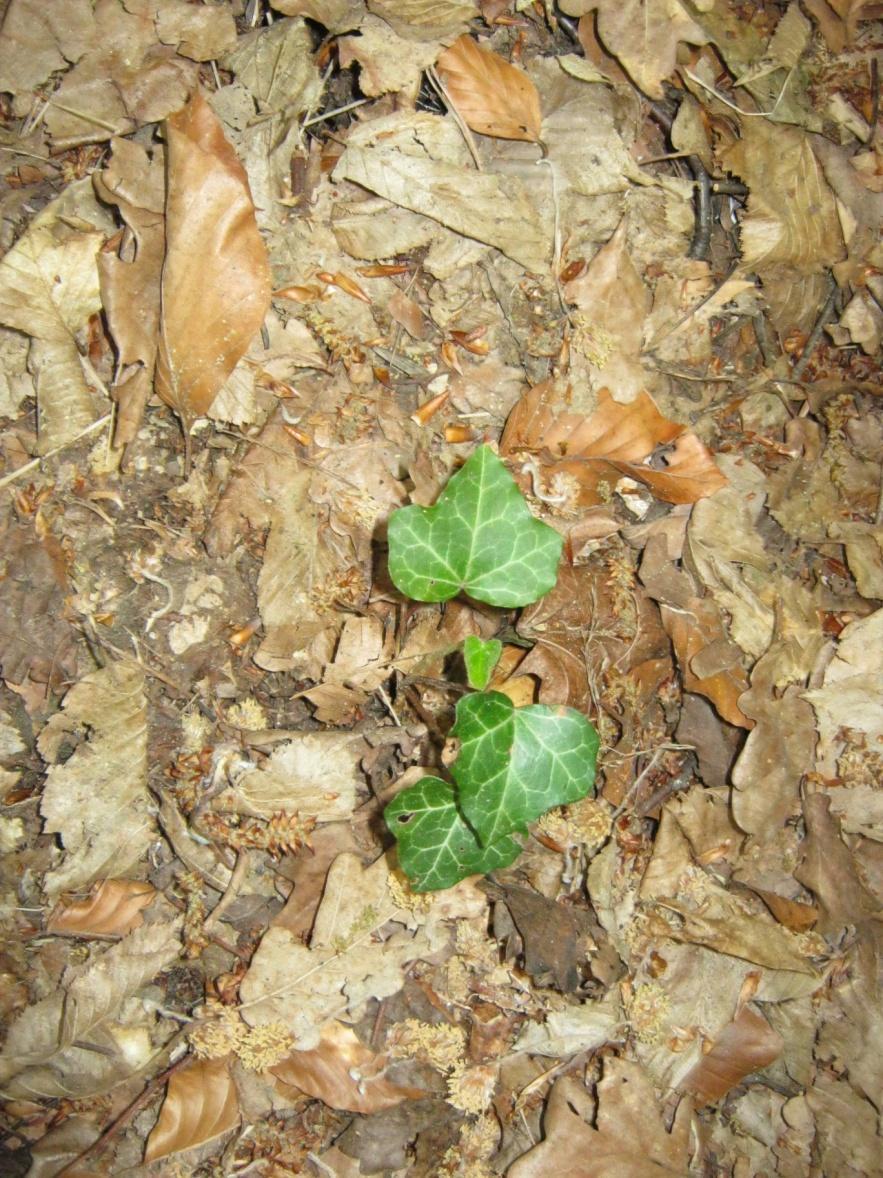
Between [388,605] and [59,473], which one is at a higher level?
[59,473]

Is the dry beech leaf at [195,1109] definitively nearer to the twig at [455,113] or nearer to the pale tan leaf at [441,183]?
the pale tan leaf at [441,183]

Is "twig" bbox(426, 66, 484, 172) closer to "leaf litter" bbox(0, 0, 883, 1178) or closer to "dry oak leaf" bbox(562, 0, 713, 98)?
"leaf litter" bbox(0, 0, 883, 1178)

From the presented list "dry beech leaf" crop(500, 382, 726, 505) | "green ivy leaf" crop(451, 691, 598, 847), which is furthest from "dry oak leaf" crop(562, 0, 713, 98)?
"green ivy leaf" crop(451, 691, 598, 847)

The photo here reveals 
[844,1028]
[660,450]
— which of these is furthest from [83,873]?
[844,1028]

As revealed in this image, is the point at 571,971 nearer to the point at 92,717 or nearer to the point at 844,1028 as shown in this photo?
the point at 844,1028

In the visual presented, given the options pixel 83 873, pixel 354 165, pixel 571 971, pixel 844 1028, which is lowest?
pixel 844 1028
